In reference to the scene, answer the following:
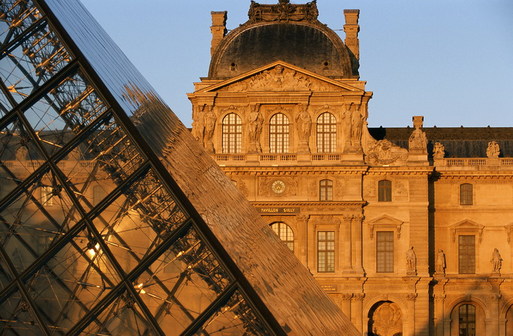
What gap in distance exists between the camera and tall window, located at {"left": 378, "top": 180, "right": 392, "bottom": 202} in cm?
7025

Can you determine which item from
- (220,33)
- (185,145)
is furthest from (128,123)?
(220,33)

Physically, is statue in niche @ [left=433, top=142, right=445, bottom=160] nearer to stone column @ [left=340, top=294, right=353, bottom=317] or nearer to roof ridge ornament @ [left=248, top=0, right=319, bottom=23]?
stone column @ [left=340, top=294, right=353, bottom=317]

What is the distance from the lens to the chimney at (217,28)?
253 feet

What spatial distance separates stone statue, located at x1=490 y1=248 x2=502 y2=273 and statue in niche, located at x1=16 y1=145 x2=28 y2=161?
57.0m

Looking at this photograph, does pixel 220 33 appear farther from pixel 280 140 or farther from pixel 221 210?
pixel 221 210

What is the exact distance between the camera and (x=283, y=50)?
72.2 m

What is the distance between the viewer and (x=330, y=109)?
7062cm

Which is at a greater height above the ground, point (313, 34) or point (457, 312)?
point (313, 34)

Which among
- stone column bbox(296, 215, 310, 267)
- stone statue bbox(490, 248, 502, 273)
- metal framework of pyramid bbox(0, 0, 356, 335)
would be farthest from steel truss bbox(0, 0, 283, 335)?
stone statue bbox(490, 248, 502, 273)

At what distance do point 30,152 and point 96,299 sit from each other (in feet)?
6.78


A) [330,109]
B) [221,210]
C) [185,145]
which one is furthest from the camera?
[330,109]

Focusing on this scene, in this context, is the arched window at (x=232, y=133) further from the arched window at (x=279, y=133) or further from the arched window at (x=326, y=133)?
the arched window at (x=326, y=133)

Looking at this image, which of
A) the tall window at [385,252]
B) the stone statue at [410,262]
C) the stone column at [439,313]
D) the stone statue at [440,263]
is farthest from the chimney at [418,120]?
the stone column at [439,313]

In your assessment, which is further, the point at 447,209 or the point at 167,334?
the point at 447,209
